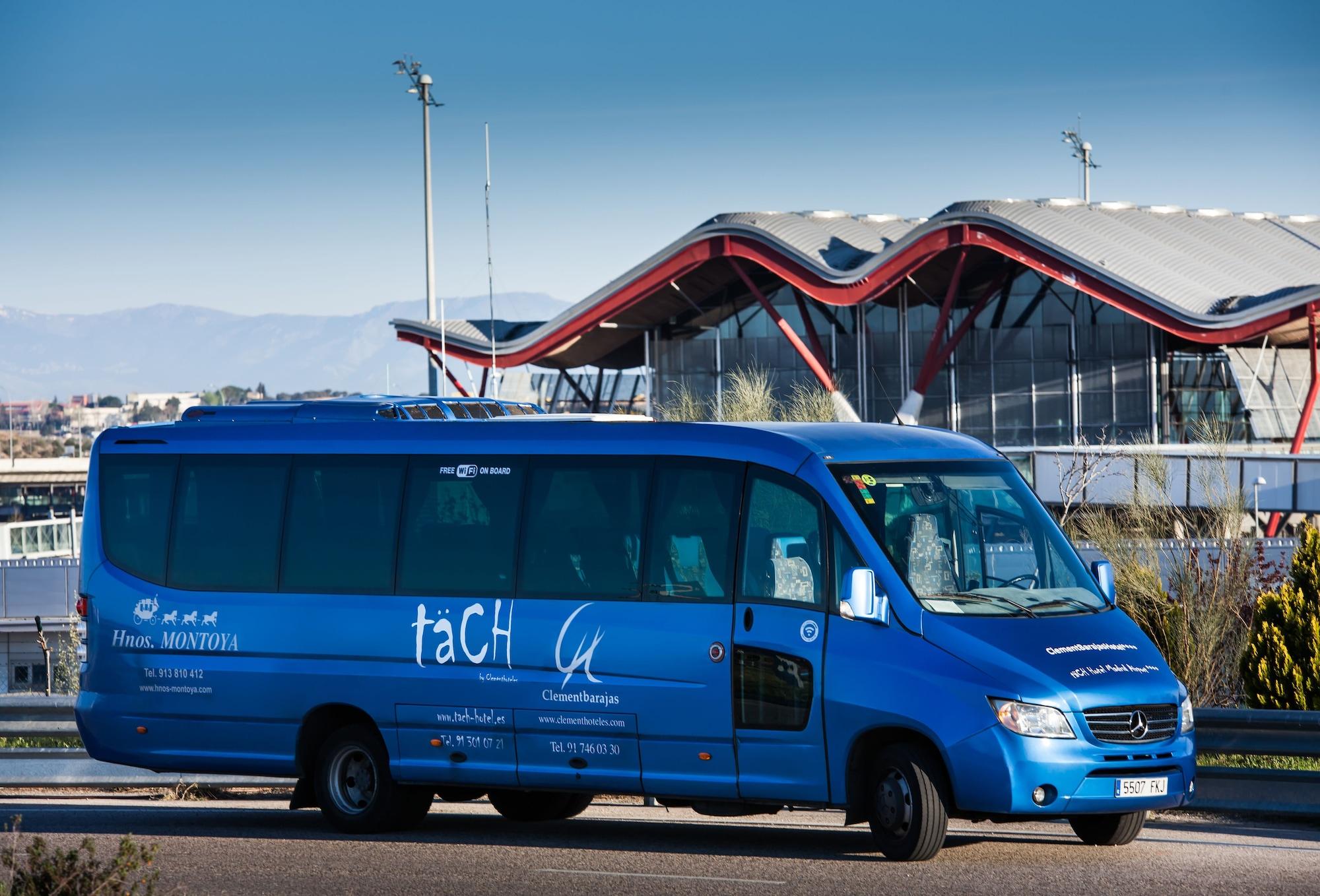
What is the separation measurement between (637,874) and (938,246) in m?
40.8

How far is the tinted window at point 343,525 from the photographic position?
1230cm

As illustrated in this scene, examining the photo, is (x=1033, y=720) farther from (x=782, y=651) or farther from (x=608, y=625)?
(x=608, y=625)

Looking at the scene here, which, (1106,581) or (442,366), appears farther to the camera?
(442,366)

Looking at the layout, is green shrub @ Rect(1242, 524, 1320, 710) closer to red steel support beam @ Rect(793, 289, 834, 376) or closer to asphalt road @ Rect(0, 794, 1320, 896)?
asphalt road @ Rect(0, 794, 1320, 896)

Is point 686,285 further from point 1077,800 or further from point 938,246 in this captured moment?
point 1077,800

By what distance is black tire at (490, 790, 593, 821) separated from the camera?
12719 mm

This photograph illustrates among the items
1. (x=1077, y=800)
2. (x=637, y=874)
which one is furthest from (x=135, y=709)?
(x=1077, y=800)

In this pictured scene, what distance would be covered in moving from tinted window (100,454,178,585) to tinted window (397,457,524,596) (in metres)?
2.22

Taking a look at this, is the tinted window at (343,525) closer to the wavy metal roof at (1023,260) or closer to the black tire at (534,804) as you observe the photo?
the black tire at (534,804)

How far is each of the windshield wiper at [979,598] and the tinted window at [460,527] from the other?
3.11m

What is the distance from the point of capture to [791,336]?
5391 cm

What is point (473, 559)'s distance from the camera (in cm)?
1198

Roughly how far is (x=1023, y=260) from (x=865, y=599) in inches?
1580

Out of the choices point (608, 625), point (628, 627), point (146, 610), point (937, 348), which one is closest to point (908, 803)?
point (628, 627)
